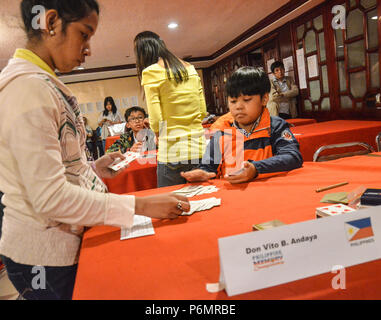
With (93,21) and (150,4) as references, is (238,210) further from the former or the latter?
(150,4)

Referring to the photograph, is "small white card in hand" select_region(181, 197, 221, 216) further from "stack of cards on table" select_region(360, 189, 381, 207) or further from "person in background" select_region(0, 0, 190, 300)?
"stack of cards on table" select_region(360, 189, 381, 207)

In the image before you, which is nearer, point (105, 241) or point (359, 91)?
point (105, 241)

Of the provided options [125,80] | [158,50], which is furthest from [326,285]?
[125,80]

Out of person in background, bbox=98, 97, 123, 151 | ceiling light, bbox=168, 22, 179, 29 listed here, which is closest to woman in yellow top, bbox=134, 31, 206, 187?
ceiling light, bbox=168, 22, 179, 29

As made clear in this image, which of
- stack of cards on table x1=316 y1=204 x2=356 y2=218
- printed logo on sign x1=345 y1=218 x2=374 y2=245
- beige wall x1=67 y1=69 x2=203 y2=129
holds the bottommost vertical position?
stack of cards on table x1=316 y1=204 x2=356 y2=218

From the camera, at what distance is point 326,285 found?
491 mm

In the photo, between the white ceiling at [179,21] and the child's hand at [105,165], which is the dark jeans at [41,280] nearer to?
the child's hand at [105,165]

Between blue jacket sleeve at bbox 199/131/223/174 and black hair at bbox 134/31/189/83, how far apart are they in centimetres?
45

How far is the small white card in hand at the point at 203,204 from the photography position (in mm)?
932

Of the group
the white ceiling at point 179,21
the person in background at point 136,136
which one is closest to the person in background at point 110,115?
the white ceiling at point 179,21

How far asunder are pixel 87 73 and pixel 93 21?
8.10m

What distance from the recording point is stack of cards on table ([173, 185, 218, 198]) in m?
1.15

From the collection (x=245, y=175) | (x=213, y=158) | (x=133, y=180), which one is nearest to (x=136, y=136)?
(x=133, y=180)

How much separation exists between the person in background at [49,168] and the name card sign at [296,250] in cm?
28
